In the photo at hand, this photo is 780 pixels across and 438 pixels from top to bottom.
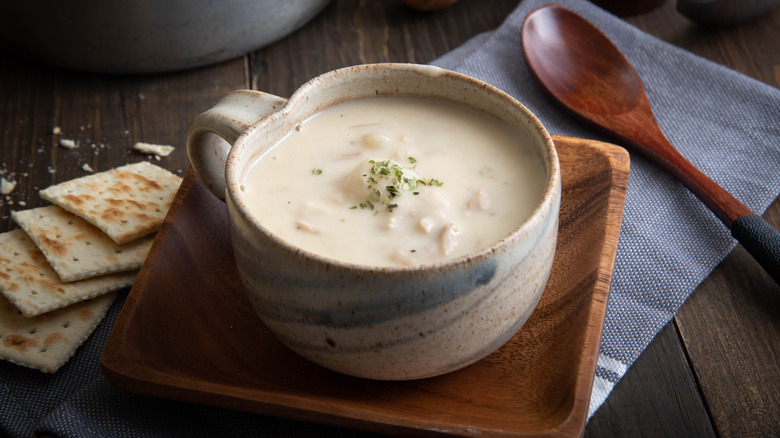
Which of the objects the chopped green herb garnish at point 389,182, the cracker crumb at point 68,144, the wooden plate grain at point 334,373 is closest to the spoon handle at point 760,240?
the wooden plate grain at point 334,373

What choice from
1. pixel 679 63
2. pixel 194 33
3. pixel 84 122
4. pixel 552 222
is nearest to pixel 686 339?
pixel 552 222

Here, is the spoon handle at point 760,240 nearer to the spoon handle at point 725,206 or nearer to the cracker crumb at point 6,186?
the spoon handle at point 725,206

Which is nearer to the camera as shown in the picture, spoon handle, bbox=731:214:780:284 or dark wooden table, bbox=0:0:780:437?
dark wooden table, bbox=0:0:780:437

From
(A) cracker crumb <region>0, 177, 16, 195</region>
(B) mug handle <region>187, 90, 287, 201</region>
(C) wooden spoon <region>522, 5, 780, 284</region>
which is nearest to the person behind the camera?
(B) mug handle <region>187, 90, 287, 201</region>

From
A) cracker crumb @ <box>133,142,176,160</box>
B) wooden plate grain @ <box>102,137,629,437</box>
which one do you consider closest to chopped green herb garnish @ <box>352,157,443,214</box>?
wooden plate grain @ <box>102,137,629,437</box>

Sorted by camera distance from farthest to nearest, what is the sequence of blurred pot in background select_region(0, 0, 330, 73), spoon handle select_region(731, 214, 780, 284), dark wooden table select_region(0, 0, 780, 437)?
1. blurred pot in background select_region(0, 0, 330, 73)
2. spoon handle select_region(731, 214, 780, 284)
3. dark wooden table select_region(0, 0, 780, 437)

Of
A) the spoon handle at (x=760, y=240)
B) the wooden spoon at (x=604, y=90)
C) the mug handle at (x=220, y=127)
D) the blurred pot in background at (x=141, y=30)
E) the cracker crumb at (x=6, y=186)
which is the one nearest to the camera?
the mug handle at (x=220, y=127)

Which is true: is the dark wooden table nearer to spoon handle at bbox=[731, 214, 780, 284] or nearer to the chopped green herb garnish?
spoon handle at bbox=[731, 214, 780, 284]

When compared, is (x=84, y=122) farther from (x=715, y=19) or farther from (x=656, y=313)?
(x=715, y=19)

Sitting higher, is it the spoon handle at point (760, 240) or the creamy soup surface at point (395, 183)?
the creamy soup surface at point (395, 183)
